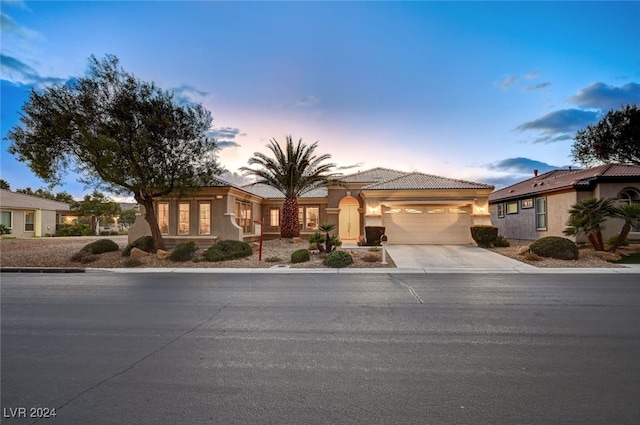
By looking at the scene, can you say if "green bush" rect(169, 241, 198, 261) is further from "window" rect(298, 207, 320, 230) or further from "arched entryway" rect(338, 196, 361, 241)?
"arched entryway" rect(338, 196, 361, 241)

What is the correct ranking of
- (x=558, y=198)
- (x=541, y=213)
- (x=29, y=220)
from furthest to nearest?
(x=29, y=220), (x=541, y=213), (x=558, y=198)

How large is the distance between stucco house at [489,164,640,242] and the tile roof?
8731 mm

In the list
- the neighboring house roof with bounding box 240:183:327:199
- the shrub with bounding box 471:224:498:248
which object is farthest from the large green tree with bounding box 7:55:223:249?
the shrub with bounding box 471:224:498:248

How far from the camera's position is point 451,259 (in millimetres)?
17219

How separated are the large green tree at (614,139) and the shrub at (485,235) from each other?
63.5 feet

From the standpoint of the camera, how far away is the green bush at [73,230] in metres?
36.8

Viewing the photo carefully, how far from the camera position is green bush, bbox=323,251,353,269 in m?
16.0

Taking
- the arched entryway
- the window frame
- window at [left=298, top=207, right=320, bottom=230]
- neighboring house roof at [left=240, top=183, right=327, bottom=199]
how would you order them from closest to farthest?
1. the window frame
2. the arched entryway
3. window at [left=298, top=207, right=320, bottom=230]
4. neighboring house roof at [left=240, top=183, right=327, bottom=199]

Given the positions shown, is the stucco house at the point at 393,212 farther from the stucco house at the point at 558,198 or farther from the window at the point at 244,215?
the stucco house at the point at 558,198

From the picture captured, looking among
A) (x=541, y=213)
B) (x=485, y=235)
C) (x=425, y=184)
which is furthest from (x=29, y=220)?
(x=541, y=213)

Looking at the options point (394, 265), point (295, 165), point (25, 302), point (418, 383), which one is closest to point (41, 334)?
point (25, 302)

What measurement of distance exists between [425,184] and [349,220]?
23.1ft

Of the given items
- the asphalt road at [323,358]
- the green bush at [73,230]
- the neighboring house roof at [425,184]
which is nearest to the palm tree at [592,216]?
the neighboring house roof at [425,184]

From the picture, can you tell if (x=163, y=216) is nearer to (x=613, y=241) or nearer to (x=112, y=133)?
(x=112, y=133)
